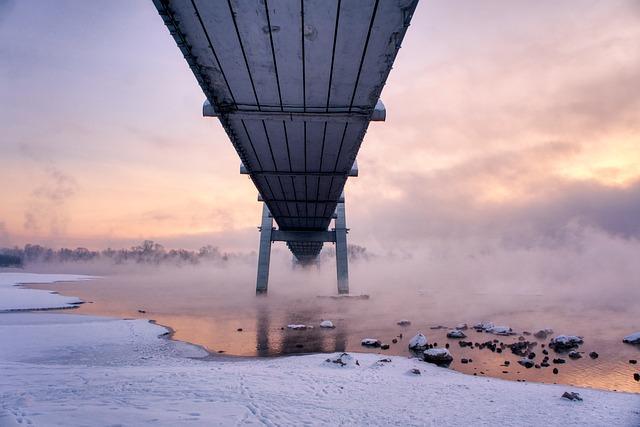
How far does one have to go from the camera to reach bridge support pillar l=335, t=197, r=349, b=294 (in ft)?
99.9

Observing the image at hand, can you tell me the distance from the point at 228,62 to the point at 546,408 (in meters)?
8.45

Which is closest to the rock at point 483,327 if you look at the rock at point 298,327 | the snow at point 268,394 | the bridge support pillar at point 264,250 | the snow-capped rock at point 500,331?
the snow-capped rock at point 500,331

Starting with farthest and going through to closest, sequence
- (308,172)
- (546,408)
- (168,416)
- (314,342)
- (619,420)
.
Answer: (308,172) < (314,342) < (546,408) < (619,420) < (168,416)

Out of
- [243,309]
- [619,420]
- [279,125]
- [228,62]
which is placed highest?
[279,125]

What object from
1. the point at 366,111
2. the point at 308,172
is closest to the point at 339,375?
the point at 366,111

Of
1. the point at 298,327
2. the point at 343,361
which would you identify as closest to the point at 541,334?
the point at 343,361

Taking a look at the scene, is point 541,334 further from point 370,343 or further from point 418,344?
point 370,343

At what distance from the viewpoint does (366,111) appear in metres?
9.42

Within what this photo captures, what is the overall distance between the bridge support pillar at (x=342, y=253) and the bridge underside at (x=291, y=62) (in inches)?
734

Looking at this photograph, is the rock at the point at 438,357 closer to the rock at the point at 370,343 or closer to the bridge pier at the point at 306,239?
the rock at the point at 370,343

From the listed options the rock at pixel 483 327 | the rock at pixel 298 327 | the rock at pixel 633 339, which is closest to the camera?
the rock at pixel 633 339

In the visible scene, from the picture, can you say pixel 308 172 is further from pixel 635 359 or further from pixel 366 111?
pixel 635 359

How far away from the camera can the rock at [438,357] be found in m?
10.1

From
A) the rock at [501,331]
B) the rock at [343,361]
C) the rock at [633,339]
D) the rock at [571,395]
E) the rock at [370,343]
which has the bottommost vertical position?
the rock at [571,395]
